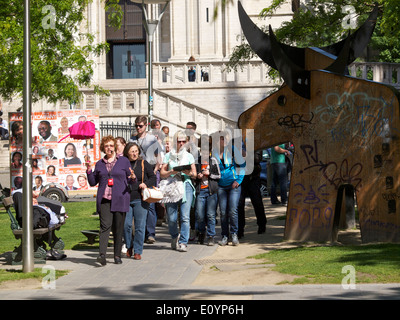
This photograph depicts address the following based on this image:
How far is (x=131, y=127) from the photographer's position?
33.3 meters

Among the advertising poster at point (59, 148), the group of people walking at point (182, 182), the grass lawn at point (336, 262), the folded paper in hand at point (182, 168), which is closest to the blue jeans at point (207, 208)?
the group of people walking at point (182, 182)

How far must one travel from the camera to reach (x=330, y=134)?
43.1ft

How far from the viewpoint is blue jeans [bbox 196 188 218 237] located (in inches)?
555

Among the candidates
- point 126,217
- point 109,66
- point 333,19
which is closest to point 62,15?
point 333,19

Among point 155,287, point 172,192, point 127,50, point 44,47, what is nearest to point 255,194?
point 172,192

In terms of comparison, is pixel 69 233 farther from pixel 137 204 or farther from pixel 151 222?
pixel 137 204

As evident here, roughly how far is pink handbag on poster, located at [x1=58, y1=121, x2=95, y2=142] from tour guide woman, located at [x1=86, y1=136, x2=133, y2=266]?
770 cm

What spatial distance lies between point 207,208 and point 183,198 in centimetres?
65

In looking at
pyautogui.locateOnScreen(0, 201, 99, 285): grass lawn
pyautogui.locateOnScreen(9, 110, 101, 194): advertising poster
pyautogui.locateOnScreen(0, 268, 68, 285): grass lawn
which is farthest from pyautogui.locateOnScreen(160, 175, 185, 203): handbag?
pyautogui.locateOnScreen(9, 110, 101, 194): advertising poster

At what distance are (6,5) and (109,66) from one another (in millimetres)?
31873

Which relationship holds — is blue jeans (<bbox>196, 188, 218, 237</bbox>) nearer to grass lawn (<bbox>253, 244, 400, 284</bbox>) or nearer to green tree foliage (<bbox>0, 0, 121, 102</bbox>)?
grass lawn (<bbox>253, 244, 400, 284</bbox>)

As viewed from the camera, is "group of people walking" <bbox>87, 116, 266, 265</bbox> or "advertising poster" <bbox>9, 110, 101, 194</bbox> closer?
"group of people walking" <bbox>87, 116, 266, 265</bbox>

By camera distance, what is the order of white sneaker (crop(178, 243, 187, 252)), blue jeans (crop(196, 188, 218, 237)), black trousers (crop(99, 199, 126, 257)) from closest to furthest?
black trousers (crop(99, 199, 126, 257)) → white sneaker (crop(178, 243, 187, 252)) → blue jeans (crop(196, 188, 218, 237))
